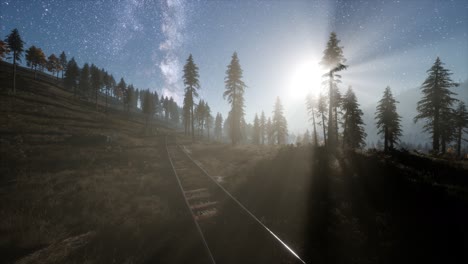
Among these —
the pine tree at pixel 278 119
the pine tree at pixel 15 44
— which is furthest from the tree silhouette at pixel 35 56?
the pine tree at pixel 278 119

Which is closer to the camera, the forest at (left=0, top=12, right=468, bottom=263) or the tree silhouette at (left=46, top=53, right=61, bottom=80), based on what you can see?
the forest at (left=0, top=12, right=468, bottom=263)

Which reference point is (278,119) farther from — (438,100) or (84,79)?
(84,79)

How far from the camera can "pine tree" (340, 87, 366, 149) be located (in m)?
35.8

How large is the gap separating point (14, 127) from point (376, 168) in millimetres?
36917

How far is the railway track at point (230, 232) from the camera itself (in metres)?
3.96

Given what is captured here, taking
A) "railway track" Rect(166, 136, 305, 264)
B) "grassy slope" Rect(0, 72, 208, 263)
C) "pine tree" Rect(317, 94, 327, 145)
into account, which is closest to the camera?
"railway track" Rect(166, 136, 305, 264)

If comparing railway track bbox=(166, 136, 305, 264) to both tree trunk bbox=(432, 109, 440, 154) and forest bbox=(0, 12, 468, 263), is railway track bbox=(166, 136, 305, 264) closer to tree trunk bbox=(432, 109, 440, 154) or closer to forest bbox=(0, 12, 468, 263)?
forest bbox=(0, 12, 468, 263)

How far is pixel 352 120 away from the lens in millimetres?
36156

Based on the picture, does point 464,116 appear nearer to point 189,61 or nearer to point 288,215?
point 288,215

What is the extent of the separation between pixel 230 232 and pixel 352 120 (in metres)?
40.2

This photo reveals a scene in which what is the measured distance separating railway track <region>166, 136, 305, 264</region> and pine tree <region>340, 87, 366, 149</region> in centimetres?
3777

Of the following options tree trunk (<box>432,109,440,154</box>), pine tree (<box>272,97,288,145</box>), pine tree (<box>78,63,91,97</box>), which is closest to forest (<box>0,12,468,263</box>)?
tree trunk (<box>432,109,440,154</box>)

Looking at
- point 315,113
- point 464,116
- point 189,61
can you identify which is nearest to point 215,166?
point 189,61

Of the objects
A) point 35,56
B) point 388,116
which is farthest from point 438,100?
point 35,56
